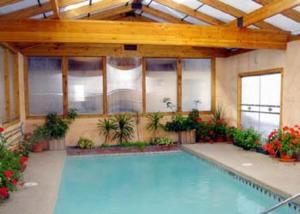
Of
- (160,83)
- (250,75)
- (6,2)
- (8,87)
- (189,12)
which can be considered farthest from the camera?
(160,83)

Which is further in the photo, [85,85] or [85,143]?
[85,85]

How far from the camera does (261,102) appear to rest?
813cm

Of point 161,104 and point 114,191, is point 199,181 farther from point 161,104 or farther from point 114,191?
point 161,104

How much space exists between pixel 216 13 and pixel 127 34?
2432 mm

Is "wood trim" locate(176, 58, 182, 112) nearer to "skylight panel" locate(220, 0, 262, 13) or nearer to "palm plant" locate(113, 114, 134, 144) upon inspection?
"palm plant" locate(113, 114, 134, 144)

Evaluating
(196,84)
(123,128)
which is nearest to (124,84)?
(123,128)

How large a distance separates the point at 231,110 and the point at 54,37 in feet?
19.9

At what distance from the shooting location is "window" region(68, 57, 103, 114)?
29.5ft

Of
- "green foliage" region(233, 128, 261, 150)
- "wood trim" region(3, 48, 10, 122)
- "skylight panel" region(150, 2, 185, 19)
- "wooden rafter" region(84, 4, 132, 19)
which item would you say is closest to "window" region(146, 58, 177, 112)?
"skylight panel" region(150, 2, 185, 19)

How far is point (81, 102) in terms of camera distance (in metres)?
9.05

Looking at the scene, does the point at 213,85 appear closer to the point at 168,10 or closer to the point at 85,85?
the point at 168,10

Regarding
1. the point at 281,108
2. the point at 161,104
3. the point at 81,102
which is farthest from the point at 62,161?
the point at 281,108

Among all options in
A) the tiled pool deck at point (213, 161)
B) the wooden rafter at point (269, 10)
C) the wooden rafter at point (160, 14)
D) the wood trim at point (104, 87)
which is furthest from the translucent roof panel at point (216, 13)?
the wood trim at point (104, 87)

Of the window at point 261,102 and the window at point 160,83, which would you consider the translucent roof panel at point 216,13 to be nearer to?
the window at point 261,102
